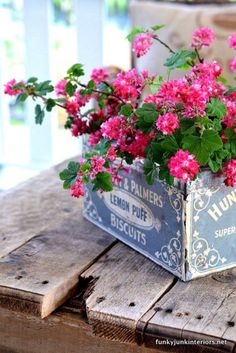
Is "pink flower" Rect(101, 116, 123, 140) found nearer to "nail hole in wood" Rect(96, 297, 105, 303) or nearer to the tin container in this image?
the tin container

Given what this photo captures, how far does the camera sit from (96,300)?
860mm

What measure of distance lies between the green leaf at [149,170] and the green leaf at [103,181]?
6cm

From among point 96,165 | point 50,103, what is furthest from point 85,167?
point 50,103

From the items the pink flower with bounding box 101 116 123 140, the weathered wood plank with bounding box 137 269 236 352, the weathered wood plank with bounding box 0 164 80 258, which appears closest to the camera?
the weathered wood plank with bounding box 137 269 236 352

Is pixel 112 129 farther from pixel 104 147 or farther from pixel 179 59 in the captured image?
pixel 179 59

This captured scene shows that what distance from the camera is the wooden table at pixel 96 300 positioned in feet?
2.63

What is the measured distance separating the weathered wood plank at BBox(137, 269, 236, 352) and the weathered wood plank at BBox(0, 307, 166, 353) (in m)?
0.05

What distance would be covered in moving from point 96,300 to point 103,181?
0.17 metres

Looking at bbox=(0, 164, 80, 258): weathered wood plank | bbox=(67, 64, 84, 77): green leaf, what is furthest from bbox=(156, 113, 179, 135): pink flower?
bbox=(0, 164, 80, 258): weathered wood plank

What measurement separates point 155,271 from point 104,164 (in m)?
0.20

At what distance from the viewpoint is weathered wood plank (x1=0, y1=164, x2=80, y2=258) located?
1.09 metres

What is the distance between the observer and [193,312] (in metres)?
0.82

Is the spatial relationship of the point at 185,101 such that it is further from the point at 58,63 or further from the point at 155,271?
the point at 58,63

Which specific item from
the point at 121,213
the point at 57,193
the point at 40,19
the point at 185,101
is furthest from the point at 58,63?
the point at 185,101
